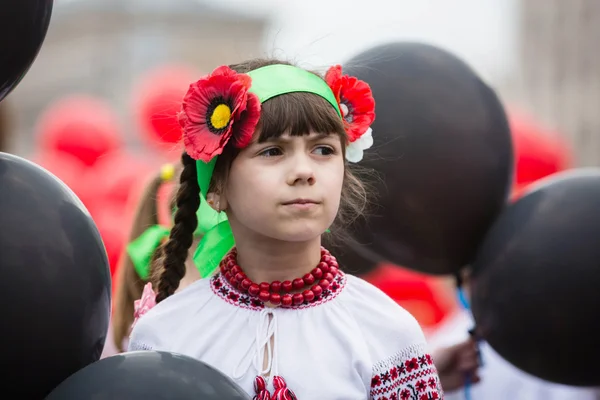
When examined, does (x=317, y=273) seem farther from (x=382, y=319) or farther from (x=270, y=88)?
(x=270, y=88)

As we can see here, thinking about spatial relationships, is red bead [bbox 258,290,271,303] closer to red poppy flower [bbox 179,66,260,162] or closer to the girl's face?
the girl's face

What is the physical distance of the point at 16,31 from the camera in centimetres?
199

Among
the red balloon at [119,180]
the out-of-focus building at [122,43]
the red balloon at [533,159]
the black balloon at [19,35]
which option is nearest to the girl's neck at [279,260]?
the black balloon at [19,35]

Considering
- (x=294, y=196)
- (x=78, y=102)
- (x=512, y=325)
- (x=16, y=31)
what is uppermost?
(x=16, y=31)

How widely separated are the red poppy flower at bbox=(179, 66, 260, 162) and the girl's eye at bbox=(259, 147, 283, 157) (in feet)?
0.14

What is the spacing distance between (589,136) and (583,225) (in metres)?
36.4

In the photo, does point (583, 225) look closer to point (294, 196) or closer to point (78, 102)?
point (294, 196)

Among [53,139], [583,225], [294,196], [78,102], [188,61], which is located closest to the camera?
[294,196]

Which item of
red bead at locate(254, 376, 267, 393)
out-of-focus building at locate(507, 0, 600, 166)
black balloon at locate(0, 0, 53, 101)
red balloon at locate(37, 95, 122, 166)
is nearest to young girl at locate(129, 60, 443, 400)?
red bead at locate(254, 376, 267, 393)

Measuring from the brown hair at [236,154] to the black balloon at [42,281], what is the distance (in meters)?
0.42

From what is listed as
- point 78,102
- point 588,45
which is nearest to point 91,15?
point 588,45

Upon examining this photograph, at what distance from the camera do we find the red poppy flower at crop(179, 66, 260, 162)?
2.23m

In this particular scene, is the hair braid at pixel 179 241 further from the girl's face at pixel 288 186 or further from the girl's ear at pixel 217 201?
the girl's face at pixel 288 186

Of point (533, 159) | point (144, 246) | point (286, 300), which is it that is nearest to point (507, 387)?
point (144, 246)
